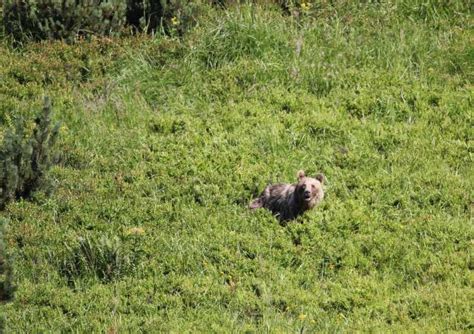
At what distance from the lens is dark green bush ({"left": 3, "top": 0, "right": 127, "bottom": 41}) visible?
13555 mm

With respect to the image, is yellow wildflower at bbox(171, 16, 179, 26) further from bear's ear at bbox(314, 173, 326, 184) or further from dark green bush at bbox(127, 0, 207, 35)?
bear's ear at bbox(314, 173, 326, 184)

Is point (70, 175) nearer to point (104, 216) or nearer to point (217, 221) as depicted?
point (104, 216)

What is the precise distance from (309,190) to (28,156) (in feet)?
9.94

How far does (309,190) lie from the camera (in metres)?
9.77

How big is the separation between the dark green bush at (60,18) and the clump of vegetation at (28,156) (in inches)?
127

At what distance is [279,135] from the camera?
453 inches

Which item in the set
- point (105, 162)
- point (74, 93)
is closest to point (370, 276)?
point (105, 162)

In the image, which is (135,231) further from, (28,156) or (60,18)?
(60,18)

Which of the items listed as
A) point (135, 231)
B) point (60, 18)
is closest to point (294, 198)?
point (135, 231)

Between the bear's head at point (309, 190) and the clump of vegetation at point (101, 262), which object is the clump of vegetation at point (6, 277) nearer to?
the clump of vegetation at point (101, 262)

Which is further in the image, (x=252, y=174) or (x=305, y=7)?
(x=305, y=7)

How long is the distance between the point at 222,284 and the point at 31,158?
278 cm

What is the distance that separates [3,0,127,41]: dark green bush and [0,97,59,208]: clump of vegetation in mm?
3230

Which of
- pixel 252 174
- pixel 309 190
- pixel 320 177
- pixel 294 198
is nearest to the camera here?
pixel 309 190
